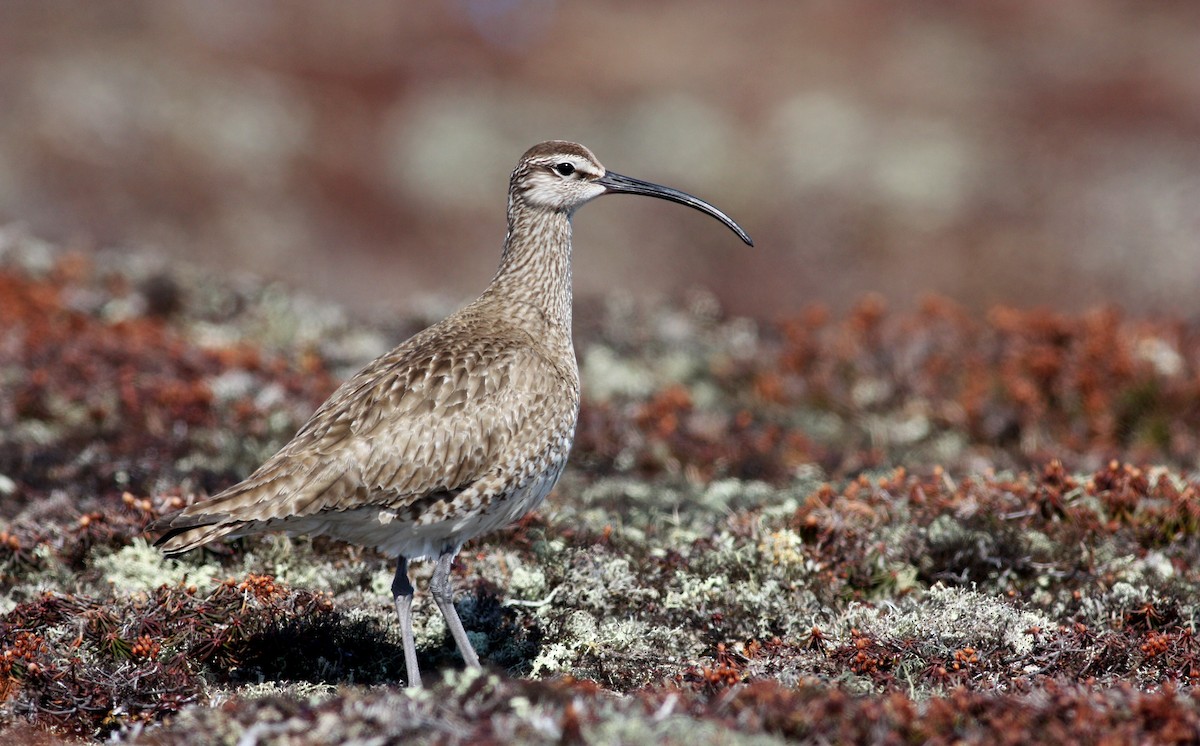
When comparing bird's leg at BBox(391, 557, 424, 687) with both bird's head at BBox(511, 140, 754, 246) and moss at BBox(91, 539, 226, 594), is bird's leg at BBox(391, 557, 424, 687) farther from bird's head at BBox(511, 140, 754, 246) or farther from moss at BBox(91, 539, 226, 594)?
bird's head at BBox(511, 140, 754, 246)

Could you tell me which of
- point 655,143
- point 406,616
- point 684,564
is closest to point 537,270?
point 684,564

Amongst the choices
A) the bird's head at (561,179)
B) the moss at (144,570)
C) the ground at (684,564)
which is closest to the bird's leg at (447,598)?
the ground at (684,564)

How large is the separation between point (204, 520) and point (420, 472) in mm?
1014

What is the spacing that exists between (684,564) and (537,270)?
1978 millimetres

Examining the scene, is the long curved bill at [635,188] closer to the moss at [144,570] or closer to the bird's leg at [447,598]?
the bird's leg at [447,598]

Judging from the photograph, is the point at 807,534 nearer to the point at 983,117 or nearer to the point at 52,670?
the point at 52,670

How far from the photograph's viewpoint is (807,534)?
766 cm

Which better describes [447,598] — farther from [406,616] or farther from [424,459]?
[424,459]

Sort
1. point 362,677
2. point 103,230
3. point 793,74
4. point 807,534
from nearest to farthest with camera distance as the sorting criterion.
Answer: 1. point 362,677
2. point 807,534
3. point 103,230
4. point 793,74

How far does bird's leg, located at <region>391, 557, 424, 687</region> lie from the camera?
5941 mm

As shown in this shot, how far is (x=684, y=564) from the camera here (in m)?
7.48

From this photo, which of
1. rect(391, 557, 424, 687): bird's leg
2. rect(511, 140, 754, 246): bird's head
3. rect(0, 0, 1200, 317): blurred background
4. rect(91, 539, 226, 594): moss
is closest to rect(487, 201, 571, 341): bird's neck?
rect(511, 140, 754, 246): bird's head

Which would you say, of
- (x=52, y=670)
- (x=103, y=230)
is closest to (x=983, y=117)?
(x=103, y=230)

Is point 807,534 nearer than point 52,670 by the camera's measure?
No
